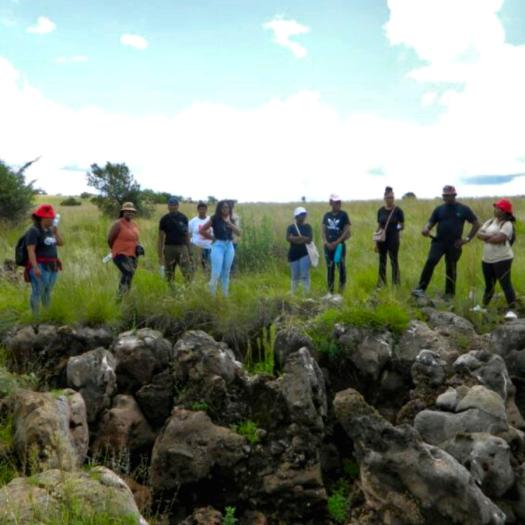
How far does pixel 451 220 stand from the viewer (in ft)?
31.2

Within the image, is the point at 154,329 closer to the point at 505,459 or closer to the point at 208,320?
the point at 208,320

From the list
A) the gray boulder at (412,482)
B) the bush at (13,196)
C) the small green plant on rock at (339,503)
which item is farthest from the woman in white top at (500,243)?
the bush at (13,196)

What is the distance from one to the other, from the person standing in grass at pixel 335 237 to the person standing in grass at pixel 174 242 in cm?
233

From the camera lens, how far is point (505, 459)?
5.94 meters

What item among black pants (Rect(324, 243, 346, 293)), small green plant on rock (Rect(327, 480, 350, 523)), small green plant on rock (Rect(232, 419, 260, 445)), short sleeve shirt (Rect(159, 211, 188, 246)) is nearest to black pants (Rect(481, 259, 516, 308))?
black pants (Rect(324, 243, 346, 293))

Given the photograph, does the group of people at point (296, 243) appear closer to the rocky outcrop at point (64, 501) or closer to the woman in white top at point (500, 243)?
the woman in white top at point (500, 243)

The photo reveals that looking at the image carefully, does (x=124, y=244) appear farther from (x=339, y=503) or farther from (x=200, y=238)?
(x=339, y=503)

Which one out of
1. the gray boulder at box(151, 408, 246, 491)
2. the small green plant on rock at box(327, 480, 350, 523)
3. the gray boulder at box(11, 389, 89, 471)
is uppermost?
the gray boulder at box(11, 389, 89, 471)

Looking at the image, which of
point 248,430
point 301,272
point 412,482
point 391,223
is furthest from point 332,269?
point 412,482

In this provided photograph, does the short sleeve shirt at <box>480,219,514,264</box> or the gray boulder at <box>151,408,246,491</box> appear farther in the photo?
the short sleeve shirt at <box>480,219,514,264</box>

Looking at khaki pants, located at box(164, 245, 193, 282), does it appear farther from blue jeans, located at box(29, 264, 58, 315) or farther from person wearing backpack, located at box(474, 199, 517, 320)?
person wearing backpack, located at box(474, 199, 517, 320)

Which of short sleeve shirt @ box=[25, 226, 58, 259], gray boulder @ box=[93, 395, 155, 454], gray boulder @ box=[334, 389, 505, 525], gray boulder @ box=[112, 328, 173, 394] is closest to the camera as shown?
gray boulder @ box=[334, 389, 505, 525]

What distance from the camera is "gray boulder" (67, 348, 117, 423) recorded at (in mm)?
7105

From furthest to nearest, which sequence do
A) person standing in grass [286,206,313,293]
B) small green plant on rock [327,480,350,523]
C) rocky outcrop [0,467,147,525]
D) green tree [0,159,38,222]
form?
green tree [0,159,38,222], person standing in grass [286,206,313,293], small green plant on rock [327,480,350,523], rocky outcrop [0,467,147,525]
